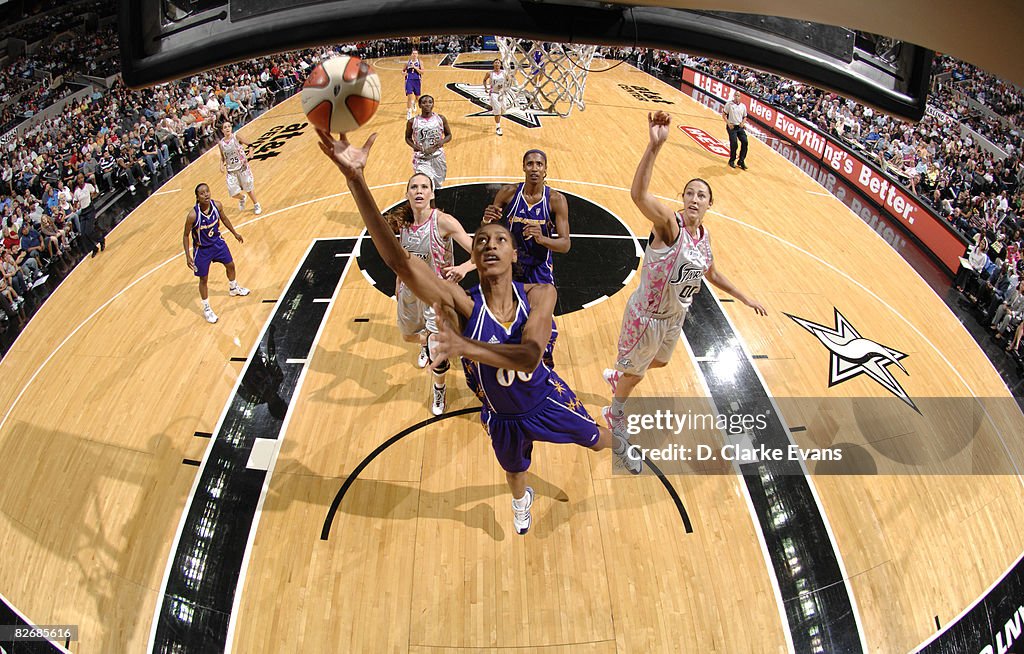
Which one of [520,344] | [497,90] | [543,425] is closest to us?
[520,344]

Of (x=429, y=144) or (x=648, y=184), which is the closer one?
(x=648, y=184)

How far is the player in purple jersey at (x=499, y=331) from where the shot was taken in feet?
10.4

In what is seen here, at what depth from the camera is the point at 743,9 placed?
3270 mm

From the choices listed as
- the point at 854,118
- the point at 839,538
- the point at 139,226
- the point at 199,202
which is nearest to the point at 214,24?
the point at 199,202

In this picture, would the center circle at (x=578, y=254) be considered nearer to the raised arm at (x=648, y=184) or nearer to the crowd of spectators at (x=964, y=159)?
the crowd of spectators at (x=964, y=159)

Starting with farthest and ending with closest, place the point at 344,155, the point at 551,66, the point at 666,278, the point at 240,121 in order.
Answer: the point at 240,121 < the point at 551,66 < the point at 666,278 < the point at 344,155

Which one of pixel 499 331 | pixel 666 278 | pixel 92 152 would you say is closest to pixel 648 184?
pixel 666 278

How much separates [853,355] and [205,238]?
8140mm

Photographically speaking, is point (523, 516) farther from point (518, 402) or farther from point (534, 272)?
point (534, 272)

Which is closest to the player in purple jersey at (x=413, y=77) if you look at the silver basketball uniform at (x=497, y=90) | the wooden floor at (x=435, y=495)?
the silver basketball uniform at (x=497, y=90)

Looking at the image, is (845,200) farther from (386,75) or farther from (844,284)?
(386,75)

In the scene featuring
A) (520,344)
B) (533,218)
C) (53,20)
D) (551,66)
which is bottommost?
(520,344)

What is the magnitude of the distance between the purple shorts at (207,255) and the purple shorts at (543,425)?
5035 millimetres

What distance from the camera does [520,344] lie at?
11.8 feet
